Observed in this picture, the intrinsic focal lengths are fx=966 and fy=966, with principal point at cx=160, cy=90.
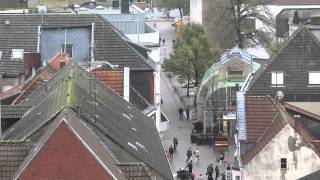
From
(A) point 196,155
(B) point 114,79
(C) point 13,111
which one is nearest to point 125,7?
(A) point 196,155

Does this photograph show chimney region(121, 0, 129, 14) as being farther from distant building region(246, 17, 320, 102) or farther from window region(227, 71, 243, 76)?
distant building region(246, 17, 320, 102)

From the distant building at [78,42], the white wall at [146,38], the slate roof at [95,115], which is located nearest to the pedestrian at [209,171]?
the distant building at [78,42]

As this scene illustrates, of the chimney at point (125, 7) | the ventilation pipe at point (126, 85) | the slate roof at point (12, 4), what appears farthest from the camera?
the slate roof at point (12, 4)

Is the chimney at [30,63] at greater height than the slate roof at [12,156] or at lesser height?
greater

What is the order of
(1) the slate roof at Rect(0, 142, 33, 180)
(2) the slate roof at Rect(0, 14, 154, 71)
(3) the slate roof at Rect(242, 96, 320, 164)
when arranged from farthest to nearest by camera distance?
(2) the slate roof at Rect(0, 14, 154, 71)
(3) the slate roof at Rect(242, 96, 320, 164)
(1) the slate roof at Rect(0, 142, 33, 180)

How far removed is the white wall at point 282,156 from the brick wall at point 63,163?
13.6 m

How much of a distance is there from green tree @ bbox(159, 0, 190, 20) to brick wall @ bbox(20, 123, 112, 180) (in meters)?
111

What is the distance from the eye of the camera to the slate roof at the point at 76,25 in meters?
55.4

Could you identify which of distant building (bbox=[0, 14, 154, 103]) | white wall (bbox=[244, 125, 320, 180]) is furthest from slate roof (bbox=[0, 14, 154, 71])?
white wall (bbox=[244, 125, 320, 180])

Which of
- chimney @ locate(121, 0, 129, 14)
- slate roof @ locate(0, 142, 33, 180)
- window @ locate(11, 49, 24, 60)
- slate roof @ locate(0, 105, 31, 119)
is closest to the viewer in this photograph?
slate roof @ locate(0, 142, 33, 180)

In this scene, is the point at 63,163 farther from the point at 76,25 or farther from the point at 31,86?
the point at 76,25

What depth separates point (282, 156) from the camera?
4219cm

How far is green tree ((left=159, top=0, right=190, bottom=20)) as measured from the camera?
141700 mm

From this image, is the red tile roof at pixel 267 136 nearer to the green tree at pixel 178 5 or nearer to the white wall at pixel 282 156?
the white wall at pixel 282 156
